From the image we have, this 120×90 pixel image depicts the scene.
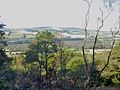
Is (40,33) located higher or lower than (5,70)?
higher

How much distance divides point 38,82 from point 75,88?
4.16 metres

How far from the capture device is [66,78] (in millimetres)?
37344

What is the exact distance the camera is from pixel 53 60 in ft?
123

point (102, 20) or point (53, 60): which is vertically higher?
point (102, 20)

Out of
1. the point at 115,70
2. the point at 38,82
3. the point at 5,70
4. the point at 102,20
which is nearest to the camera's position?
the point at 102,20

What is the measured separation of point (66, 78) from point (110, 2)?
655 inches

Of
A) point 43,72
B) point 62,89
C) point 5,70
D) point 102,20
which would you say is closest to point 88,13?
point 102,20

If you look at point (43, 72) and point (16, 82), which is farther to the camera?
point (43, 72)

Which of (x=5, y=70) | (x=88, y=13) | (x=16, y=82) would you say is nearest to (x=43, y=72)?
(x=16, y=82)

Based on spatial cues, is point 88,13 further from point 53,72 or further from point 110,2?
point 53,72

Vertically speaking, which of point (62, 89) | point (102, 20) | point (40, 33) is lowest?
point (62, 89)

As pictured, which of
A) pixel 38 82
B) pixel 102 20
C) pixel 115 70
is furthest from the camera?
pixel 38 82

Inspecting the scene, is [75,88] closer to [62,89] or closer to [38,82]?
[62,89]

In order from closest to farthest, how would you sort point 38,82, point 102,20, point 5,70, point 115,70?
1. point 102,20
2. point 5,70
3. point 115,70
4. point 38,82
